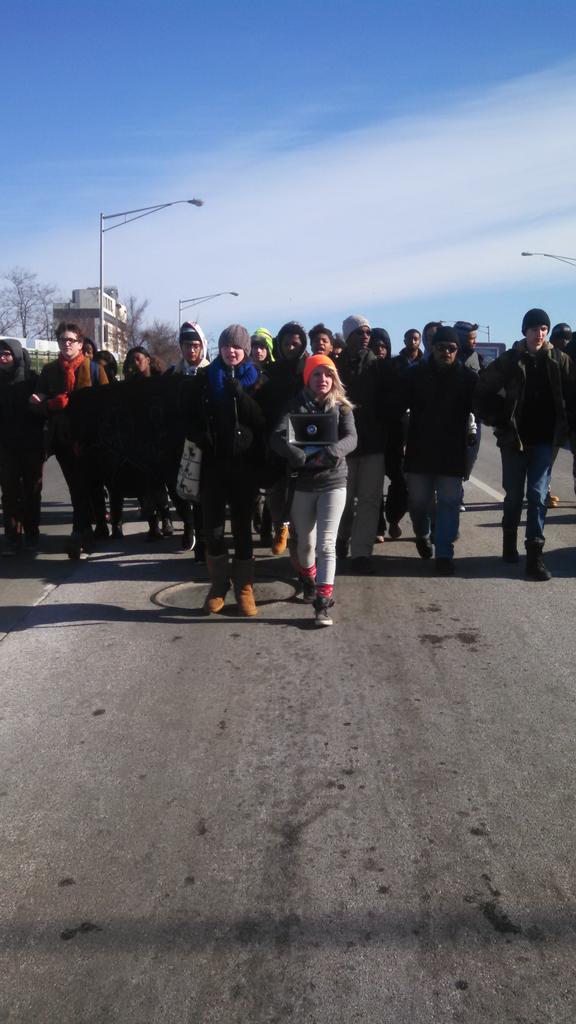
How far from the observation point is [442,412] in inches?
309

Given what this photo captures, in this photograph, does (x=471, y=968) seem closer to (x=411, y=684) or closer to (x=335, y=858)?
(x=335, y=858)

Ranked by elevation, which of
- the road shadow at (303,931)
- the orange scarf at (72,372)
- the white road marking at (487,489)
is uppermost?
the orange scarf at (72,372)

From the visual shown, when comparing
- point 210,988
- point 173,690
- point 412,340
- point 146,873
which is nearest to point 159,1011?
Result: point 210,988

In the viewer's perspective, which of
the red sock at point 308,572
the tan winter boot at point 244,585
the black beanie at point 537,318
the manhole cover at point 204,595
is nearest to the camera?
the tan winter boot at point 244,585

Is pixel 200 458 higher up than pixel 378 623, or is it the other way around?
pixel 200 458

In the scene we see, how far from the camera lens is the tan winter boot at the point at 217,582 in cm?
661

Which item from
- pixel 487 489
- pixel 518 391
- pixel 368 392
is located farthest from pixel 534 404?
pixel 487 489

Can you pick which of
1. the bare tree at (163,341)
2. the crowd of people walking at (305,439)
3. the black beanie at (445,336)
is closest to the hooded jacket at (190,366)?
the crowd of people walking at (305,439)

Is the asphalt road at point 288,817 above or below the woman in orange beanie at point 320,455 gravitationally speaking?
below

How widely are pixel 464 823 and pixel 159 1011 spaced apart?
145 cm

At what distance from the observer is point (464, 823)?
3615mm

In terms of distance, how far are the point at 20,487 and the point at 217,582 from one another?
3.39 m

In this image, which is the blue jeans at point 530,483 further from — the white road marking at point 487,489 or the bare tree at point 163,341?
the bare tree at point 163,341

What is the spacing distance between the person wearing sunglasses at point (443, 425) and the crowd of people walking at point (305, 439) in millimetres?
12
